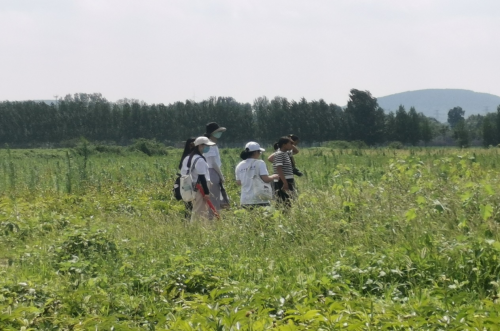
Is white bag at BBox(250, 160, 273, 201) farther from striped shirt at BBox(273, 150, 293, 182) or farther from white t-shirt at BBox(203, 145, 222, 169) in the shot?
white t-shirt at BBox(203, 145, 222, 169)

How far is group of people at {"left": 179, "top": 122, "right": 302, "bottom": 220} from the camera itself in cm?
869

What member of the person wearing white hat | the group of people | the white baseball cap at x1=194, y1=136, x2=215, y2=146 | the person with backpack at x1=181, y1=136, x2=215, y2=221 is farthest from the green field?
the white baseball cap at x1=194, y1=136, x2=215, y2=146

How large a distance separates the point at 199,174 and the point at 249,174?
30.2 inches

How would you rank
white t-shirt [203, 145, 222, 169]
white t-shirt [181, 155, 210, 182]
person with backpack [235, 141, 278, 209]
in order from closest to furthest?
white t-shirt [181, 155, 210, 182]
person with backpack [235, 141, 278, 209]
white t-shirt [203, 145, 222, 169]

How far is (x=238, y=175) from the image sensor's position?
9.25 m

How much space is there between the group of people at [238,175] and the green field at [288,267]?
18.0 inches

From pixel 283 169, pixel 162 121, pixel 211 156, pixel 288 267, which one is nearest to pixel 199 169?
pixel 211 156

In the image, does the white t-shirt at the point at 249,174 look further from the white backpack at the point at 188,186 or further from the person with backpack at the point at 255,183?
the white backpack at the point at 188,186

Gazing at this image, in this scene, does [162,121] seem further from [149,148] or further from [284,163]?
[284,163]

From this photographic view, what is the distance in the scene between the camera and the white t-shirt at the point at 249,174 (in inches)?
354

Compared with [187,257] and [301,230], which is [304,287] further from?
[301,230]

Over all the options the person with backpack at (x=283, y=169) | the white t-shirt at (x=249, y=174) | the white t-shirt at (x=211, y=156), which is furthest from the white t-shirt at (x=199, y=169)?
the person with backpack at (x=283, y=169)

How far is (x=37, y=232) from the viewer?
8977 mm

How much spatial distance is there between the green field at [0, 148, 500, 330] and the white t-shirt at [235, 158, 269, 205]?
761 mm
